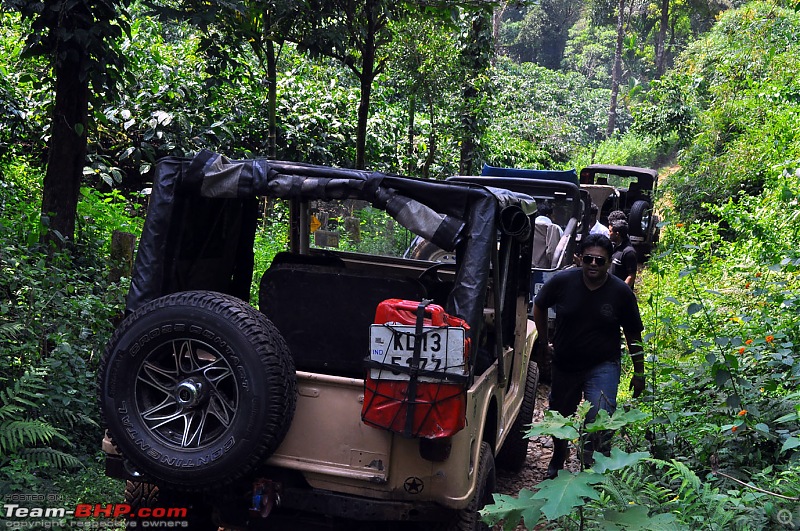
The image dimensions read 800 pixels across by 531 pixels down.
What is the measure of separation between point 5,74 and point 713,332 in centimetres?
955

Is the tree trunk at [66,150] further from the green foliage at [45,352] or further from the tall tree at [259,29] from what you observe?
the tall tree at [259,29]

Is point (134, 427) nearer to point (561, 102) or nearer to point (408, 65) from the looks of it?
point (408, 65)

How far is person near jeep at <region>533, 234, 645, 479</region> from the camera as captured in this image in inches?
229

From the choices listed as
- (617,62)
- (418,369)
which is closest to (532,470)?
(418,369)

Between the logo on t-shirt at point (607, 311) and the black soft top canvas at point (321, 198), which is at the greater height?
the black soft top canvas at point (321, 198)

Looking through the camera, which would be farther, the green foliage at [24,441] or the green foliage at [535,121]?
the green foliage at [535,121]

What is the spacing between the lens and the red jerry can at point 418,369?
3854 mm

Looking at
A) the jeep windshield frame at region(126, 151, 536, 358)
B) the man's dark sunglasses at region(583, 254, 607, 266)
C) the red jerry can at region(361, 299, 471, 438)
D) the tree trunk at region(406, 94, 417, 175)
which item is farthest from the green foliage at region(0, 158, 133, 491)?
the tree trunk at region(406, 94, 417, 175)

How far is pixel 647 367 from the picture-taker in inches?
232

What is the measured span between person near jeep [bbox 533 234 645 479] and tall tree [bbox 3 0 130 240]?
158 inches

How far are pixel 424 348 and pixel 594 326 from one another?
234 cm

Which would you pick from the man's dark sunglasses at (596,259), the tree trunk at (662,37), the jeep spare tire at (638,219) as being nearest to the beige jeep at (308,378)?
the man's dark sunglasses at (596,259)

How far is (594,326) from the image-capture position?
5.85 meters

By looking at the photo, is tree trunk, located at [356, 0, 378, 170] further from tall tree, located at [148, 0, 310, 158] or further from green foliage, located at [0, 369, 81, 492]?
green foliage, located at [0, 369, 81, 492]
